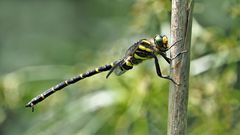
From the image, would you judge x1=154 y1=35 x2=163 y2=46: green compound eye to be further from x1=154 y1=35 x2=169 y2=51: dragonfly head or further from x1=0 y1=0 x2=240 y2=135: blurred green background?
x1=0 y1=0 x2=240 y2=135: blurred green background

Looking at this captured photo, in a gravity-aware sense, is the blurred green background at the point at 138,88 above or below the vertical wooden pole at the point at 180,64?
above

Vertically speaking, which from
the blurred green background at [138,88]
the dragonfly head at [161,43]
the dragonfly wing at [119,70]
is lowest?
the dragonfly head at [161,43]

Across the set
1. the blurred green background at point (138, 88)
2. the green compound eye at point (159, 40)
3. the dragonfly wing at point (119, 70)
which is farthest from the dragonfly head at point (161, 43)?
the blurred green background at point (138, 88)

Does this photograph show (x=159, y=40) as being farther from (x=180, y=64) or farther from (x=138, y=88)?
(x=138, y=88)

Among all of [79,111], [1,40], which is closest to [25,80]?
[79,111]

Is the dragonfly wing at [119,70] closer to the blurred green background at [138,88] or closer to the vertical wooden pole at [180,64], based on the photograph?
the blurred green background at [138,88]

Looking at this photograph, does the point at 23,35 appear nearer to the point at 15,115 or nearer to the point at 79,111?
Answer: the point at 15,115

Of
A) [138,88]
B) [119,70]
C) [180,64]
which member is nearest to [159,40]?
[119,70]

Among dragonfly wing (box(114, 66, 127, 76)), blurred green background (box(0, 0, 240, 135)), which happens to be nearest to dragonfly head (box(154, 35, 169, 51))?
dragonfly wing (box(114, 66, 127, 76))
